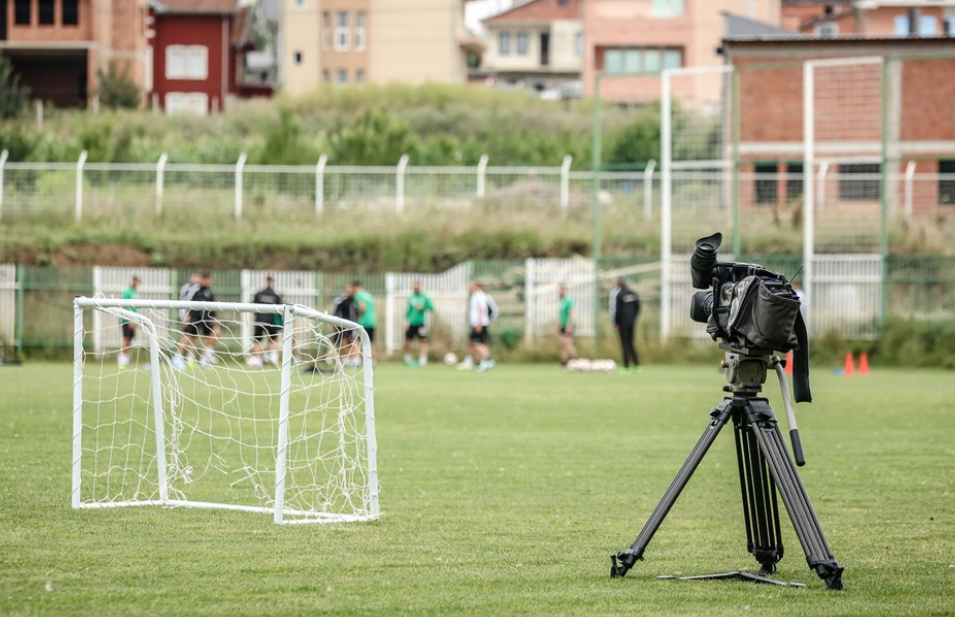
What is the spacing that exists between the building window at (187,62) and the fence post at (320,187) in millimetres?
35372

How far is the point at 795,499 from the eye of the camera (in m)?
7.12

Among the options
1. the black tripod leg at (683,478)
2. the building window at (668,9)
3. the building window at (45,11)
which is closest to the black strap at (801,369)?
the black tripod leg at (683,478)

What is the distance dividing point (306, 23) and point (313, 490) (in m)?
74.4

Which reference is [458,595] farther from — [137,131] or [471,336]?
[137,131]

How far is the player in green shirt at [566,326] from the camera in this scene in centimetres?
3185

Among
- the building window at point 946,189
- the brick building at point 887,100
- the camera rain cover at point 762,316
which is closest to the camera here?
the camera rain cover at point 762,316

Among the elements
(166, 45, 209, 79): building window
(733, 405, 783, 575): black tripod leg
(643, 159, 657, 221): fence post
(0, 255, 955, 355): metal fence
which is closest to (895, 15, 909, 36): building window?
(166, 45, 209, 79): building window

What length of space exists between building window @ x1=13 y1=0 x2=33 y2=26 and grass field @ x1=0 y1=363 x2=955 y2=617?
166 ft

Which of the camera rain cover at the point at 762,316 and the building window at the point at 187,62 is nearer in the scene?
the camera rain cover at the point at 762,316

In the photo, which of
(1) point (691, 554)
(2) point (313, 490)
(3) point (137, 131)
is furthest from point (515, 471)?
(3) point (137, 131)

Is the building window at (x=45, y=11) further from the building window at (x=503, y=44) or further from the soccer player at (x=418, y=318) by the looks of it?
the building window at (x=503, y=44)

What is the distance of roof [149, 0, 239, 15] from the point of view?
71875mm

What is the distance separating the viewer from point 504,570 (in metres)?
7.90

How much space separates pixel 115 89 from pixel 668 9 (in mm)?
33480
